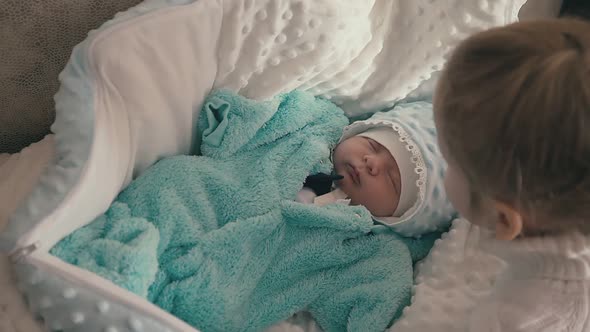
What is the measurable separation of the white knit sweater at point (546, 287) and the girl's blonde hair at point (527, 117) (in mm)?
23

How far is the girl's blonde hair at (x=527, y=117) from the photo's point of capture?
0.53 m

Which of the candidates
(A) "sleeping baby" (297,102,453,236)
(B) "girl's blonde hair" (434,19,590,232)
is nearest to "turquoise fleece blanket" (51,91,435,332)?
(A) "sleeping baby" (297,102,453,236)

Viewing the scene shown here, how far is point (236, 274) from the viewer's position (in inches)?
33.7

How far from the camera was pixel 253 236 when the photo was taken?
879 mm

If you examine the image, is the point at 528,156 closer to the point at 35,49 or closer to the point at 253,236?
the point at 253,236

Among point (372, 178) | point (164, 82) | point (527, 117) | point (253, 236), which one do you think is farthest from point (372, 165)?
point (527, 117)

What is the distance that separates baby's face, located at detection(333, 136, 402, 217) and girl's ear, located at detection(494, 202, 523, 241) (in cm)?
34

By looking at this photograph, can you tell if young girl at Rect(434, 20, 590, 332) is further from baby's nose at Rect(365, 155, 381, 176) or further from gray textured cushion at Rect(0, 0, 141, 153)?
gray textured cushion at Rect(0, 0, 141, 153)

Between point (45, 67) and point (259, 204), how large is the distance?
351mm

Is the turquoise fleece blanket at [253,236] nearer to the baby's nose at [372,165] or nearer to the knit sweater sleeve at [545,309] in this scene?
the baby's nose at [372,165]

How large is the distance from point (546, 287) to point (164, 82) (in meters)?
0.55

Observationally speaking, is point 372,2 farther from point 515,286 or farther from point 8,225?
point 8,225

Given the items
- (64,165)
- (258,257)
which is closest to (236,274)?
(258,257)

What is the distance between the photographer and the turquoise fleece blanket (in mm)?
814
